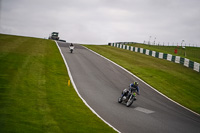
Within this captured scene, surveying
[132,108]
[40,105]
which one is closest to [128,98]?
[132,108]

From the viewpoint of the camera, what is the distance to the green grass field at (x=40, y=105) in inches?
408

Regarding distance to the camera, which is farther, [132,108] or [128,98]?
[128,98]

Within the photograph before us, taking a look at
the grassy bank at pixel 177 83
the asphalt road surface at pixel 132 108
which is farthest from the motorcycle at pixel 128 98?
the grassy bank at pixel 177 83

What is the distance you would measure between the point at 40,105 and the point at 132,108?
239 inches

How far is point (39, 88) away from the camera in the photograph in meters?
17.0

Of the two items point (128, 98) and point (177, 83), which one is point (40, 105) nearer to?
point (128, 98)

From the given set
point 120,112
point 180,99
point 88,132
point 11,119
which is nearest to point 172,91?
point 180,99

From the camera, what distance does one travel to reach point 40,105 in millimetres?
13281

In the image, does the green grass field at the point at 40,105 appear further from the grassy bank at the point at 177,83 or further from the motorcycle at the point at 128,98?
the grassy bank at the point at 177,83

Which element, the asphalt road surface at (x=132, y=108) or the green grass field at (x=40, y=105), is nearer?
the green grass field at (x=40, y=105)

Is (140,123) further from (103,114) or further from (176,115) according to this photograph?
(176,115)

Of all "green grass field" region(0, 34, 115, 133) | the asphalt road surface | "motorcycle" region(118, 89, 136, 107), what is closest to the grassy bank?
the asphalt road surface

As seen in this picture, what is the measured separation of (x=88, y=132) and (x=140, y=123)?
11.7 ft

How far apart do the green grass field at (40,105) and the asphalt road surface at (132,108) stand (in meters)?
1.01
